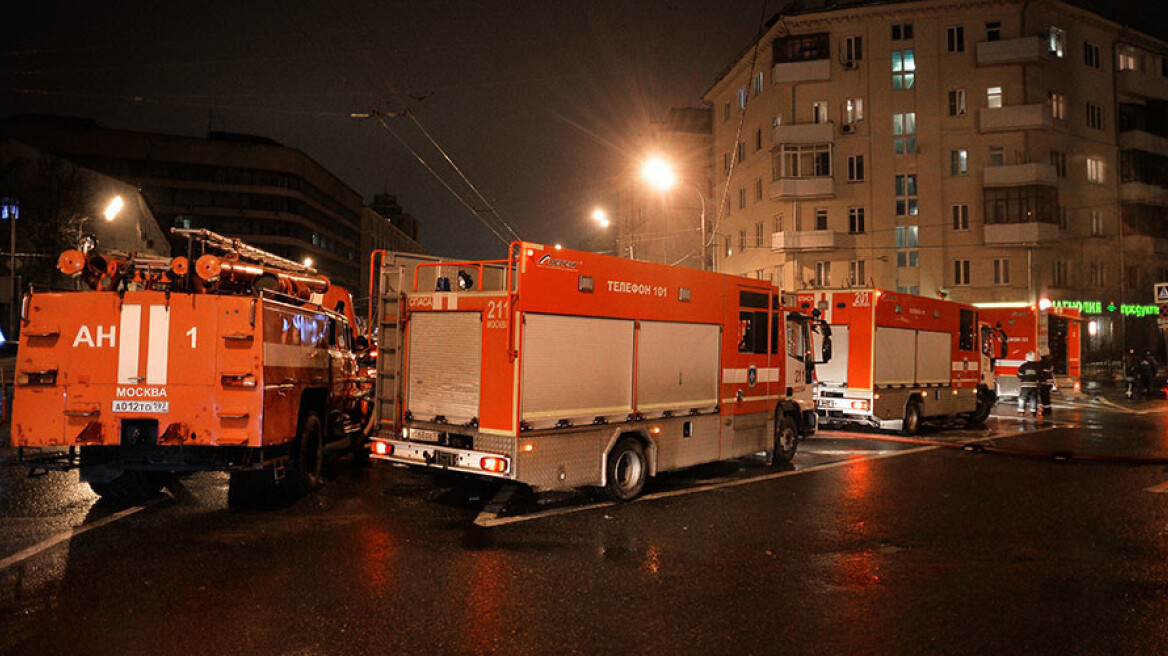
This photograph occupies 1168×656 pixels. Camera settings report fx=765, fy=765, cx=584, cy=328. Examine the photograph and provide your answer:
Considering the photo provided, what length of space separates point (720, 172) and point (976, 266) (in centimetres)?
1736

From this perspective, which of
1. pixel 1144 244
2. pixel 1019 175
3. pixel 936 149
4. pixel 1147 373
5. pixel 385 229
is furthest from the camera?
pixel 385 229

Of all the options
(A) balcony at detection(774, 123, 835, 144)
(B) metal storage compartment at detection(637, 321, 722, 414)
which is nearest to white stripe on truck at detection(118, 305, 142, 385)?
(B) metal storage compartment at detection(637, 321, 722, 414)

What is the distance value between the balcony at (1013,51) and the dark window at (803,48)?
8.10 metres

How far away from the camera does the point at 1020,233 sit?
4191cm

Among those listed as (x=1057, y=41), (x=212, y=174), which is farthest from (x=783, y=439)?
(x=212, y=174)

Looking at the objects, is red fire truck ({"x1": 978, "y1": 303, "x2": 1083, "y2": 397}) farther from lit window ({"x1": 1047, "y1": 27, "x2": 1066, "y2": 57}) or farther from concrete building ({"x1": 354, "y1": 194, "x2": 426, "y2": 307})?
concrete building ({"x1": 354, "y1": 194, "x2": 426, "y2": 307})

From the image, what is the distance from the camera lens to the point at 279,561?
6508 millimetres

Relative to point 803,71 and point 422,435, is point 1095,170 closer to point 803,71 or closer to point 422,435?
point 803,71

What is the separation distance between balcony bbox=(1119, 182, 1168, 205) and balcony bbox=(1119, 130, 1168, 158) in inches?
85.1

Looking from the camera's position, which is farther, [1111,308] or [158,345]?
→ [1111,308]

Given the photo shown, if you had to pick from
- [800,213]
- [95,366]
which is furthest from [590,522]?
[800,213]

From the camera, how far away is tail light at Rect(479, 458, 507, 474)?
26.2 feet

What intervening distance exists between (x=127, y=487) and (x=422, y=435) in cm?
347

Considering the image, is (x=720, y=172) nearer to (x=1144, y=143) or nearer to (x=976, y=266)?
(x=976, y=266)
